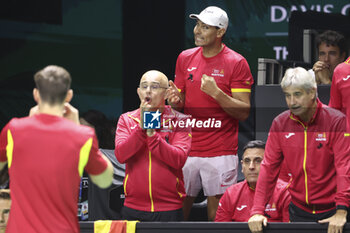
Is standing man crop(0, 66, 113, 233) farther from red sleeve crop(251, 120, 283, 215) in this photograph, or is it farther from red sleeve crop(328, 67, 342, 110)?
red sleeve crop(328, 67, 342, 110)

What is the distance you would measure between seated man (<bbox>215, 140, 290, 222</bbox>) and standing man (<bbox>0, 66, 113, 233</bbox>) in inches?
68.2

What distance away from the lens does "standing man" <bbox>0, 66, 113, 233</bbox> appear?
10.8 feet

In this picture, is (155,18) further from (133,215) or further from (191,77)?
(133,215)

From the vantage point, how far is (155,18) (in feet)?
22.2

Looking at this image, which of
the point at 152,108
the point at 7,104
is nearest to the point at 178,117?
the point at 152,108

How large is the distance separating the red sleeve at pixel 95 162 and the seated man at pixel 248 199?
5.39 ft

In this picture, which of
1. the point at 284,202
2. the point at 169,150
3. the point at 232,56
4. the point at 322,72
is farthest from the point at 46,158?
the point at 322,72

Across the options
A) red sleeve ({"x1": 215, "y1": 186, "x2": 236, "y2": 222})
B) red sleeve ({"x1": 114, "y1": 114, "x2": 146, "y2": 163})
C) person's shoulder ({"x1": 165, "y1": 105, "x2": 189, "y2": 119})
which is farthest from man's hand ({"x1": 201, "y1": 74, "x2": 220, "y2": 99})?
red sleeve ({"x1": 215, "y1": 186, "x2": 236, "y2": 222})

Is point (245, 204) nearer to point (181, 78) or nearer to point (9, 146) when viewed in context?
point (181, 78)

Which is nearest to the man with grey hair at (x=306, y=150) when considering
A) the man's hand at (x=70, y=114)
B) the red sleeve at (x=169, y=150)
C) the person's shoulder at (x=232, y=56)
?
the red sleeve at (x=169, y=150)

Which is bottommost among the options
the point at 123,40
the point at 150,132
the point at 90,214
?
the point at 90,214

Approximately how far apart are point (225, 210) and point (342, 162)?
1.06m

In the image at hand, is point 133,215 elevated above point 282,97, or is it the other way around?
point 282,97

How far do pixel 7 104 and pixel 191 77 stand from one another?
2.49 m
